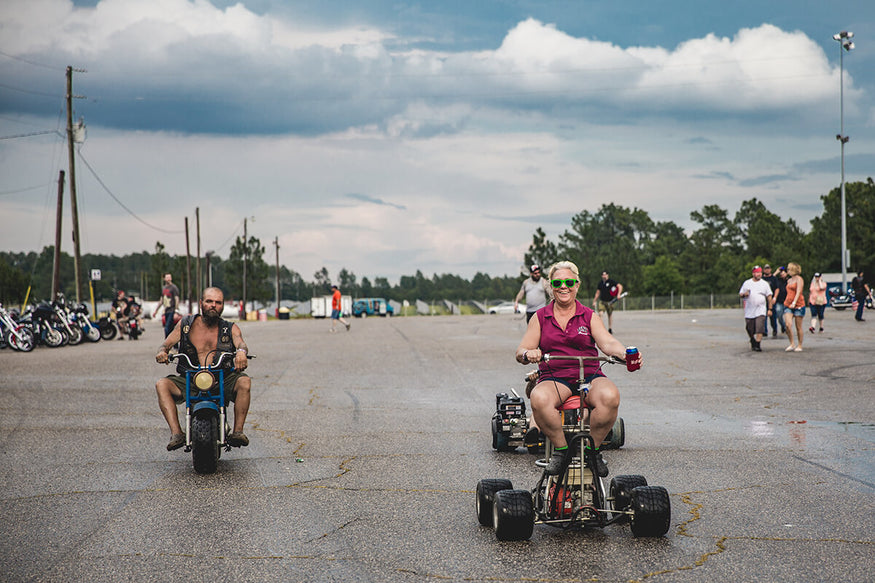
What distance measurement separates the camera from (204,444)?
745cm

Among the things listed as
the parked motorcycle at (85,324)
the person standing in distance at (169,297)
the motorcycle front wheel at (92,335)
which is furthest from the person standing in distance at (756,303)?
the motorcycle front wheel at (92,335)

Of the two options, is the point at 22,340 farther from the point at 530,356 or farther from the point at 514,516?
the point at 514,516

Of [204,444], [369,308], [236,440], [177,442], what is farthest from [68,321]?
[369,308]

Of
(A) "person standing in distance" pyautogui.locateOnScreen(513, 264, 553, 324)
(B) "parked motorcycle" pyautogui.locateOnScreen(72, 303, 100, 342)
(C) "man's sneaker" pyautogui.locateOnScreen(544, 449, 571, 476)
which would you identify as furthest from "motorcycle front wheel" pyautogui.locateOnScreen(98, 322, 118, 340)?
(C) "man's sneaker" pyautogui.locateOnScreen(544, 449, 571, 476)

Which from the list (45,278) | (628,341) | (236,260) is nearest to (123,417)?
(628,341)

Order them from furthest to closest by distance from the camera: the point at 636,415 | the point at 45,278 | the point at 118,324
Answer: the point at 45,278 < the point at 118,324 < the point at 636,415

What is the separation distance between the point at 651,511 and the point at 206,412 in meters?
3.93

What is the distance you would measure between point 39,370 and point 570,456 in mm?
15762

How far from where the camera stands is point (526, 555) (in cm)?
509

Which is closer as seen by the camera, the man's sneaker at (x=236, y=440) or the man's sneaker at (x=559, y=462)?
the man's sneaker at (x=559, y=462)

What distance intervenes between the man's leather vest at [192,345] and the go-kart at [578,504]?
3534mm

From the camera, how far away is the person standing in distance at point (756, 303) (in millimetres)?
19516

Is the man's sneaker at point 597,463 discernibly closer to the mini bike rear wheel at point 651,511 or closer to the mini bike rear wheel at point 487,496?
the mini bike rear wheel at point 651,511

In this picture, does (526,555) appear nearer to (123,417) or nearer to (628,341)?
(123,417)
